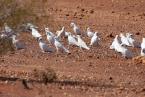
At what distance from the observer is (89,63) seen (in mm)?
24594

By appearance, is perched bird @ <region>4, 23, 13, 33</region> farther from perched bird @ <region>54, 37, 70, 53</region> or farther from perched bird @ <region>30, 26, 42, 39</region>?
perched bird @ <region>30, 26, 42, 39</region>

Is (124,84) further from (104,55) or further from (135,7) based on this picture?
(135,7)

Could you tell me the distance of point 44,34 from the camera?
32031 millimetres

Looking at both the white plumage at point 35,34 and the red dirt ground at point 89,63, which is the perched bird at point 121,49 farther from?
the white plumage at point 35,34

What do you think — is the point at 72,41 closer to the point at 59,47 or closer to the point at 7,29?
the point at 59,47

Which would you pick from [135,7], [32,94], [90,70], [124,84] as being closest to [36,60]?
[90,70]

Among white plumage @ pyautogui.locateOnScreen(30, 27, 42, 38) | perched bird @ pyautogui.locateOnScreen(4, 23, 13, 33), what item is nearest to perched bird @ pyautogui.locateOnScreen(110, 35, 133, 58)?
white plumage @ pyautogui.locateOnScreen(30, 27, 42, 38)

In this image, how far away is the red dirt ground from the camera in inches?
773

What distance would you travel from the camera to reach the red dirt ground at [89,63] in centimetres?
1963

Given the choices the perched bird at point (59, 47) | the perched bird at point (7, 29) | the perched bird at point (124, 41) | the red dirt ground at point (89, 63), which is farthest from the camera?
the perched bird at point (124, 41)

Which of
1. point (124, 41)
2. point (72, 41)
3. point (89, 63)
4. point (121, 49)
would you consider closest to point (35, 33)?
point (72, 41)

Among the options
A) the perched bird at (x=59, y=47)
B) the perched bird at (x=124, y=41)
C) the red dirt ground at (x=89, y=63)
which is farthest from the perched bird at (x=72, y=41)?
the perched bird at (x=124, y=41)

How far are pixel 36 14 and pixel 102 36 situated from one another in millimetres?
10291

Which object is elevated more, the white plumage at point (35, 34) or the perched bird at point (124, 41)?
the white plumage at point (35, 34)
